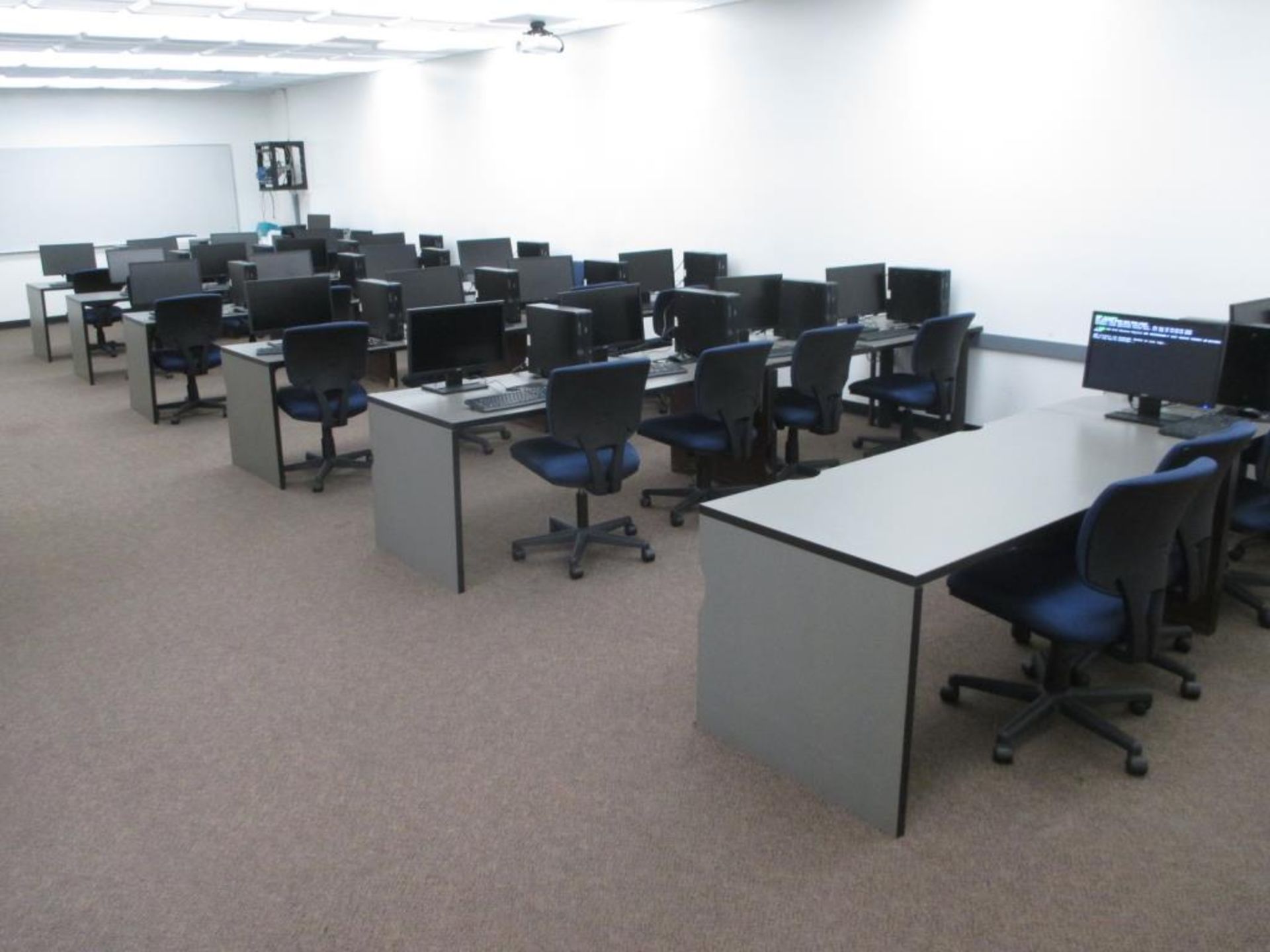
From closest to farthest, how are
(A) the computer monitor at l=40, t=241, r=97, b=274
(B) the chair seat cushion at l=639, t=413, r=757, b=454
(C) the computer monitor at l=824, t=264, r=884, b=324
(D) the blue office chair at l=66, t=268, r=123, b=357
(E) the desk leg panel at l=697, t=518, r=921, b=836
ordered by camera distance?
(E) the desk leg panel at l=697, t=518, r=921, b=836, (B) the chair seat cushion at l=639, t=413, r=757, b=454, (C) the computer monitor at l=824, t=264, r=884, b=324, (D) the blue office chair at l=66, t=268, r=123, b=357, (A) the computer monitor at l=40, t=241, r=97, b=274

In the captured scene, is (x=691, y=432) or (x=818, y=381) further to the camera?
(x=818, y=381)

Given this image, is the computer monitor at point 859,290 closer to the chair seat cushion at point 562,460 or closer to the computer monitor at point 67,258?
the chair seat cushion at point 562,460

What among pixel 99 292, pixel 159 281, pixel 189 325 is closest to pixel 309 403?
pixel 189 325

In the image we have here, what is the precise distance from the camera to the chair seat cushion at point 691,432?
4938 mm

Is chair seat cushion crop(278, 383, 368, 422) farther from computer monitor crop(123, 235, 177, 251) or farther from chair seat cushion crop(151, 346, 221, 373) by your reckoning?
computer monitor crop(123, 235, 177, 251)

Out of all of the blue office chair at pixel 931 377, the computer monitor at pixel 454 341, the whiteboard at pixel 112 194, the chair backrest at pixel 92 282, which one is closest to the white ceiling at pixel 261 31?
the whiteboard at pixel 112 194

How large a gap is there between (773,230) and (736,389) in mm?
3190

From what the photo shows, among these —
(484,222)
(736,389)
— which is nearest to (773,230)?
(736,389)

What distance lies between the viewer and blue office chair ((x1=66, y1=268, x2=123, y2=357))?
29.4 ft

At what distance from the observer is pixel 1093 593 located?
2.97m

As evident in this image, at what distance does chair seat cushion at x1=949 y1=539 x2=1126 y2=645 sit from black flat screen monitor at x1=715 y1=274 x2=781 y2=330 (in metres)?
3.03

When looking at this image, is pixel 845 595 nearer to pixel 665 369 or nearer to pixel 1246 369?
pixel 1246 369

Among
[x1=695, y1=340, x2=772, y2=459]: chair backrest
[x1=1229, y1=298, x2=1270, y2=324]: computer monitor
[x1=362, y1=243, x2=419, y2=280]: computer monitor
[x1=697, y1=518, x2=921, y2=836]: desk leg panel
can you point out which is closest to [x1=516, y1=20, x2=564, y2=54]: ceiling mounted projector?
[x1=362, y1=243, x2=419, y2=280]: computer monitor

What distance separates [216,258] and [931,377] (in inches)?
282
